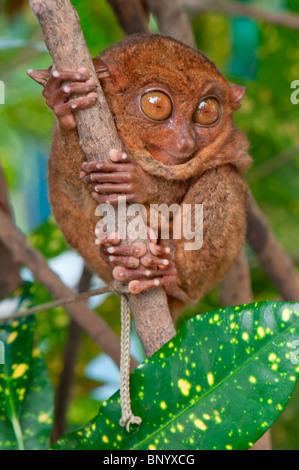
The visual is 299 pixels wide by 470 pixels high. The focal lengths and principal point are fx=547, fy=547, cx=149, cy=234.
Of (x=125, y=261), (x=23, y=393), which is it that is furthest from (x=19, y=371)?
(x=125, y=261)

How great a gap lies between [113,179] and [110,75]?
1.70 ft

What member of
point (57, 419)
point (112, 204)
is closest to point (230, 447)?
point (112, 204)

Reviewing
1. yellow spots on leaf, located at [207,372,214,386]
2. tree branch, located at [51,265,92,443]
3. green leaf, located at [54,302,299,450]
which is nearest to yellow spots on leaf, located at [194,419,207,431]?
green leaf, located at [54,302,299,450]

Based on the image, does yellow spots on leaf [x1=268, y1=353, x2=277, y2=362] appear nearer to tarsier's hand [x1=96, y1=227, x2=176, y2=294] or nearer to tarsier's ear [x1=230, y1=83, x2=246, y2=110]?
tarsier's hand [x1=96, y1=227, x2=176, y2=294]

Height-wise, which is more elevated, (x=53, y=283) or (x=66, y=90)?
(x=66, y=90)

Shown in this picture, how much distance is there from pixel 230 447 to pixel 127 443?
0.33 metres

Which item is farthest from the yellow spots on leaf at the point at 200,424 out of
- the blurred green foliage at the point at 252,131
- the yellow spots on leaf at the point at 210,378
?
the blurred green foliage at the point at 252,131

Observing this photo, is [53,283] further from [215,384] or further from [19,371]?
[215,384]

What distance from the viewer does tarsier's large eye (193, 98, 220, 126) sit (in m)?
2.16

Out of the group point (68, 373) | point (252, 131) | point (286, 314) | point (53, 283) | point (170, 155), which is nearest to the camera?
point (286, 314)

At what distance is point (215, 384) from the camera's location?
1567 mm

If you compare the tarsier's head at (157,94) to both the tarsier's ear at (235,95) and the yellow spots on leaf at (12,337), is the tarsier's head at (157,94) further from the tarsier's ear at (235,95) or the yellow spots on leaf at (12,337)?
the yellow spots on leaf at (12,337)

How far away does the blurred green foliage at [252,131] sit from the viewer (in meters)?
3.49

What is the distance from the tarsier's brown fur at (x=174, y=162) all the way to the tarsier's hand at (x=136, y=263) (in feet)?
0.80
